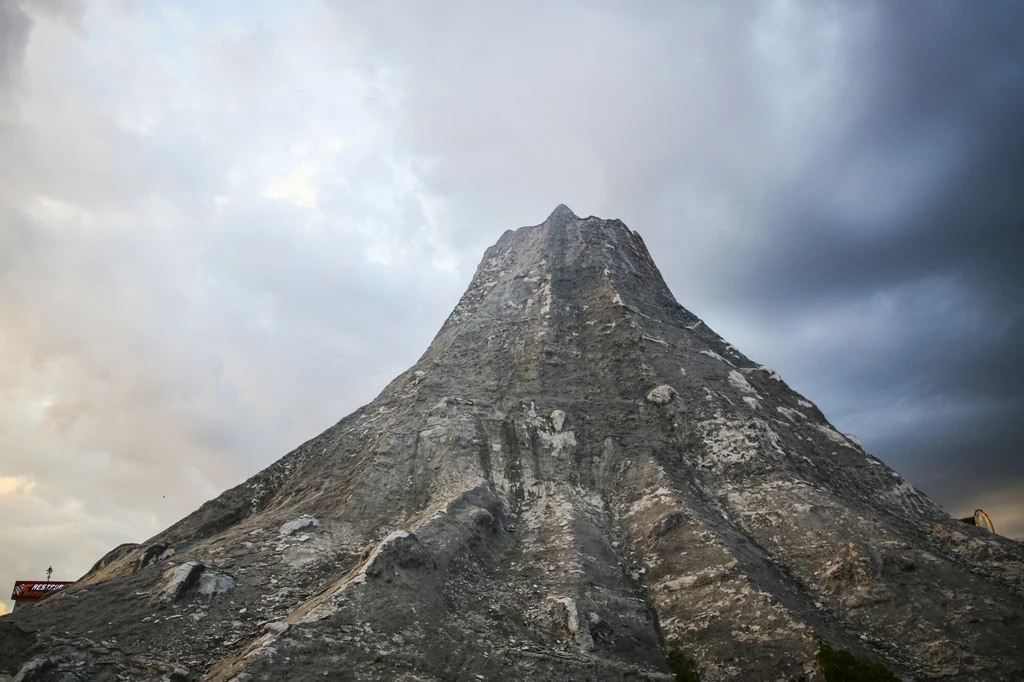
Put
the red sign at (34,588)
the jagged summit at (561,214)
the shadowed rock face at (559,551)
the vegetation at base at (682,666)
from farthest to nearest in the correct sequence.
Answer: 1. the red sign at (34,588)
2. the jagged summit at (561,214)
3. the vegetation at base at (682,666)
4. the shadowed rock face at (559,551)

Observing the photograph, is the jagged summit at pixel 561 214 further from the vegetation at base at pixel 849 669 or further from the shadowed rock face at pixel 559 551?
the vegetation at base at pixel 849 669

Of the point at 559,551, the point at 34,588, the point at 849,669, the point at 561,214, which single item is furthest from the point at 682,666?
the point at 34,588

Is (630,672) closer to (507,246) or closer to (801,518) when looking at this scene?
(801,518)

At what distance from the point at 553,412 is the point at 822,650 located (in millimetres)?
11914

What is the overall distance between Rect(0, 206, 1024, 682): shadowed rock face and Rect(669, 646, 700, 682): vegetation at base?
262 mm

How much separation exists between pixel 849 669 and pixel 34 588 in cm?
5383

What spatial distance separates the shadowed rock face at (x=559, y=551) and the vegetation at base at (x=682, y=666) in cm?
26

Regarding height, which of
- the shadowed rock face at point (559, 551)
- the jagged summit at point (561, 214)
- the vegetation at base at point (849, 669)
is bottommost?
the vegetation at base at point (849, 669)

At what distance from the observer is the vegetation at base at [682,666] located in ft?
44.0

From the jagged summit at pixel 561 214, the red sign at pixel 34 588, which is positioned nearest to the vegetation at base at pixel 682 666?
the jagged summit at pixel 561 214

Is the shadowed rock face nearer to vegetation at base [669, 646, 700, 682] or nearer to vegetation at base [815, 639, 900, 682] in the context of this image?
vegetation at base [669, 646, 700, 682]

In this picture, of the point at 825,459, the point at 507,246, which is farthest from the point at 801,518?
the point at 507,246

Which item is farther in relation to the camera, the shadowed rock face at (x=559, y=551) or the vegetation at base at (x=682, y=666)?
the vegetation at base at (x=682, y=666)

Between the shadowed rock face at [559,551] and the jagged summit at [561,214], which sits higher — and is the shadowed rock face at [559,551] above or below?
A: below
